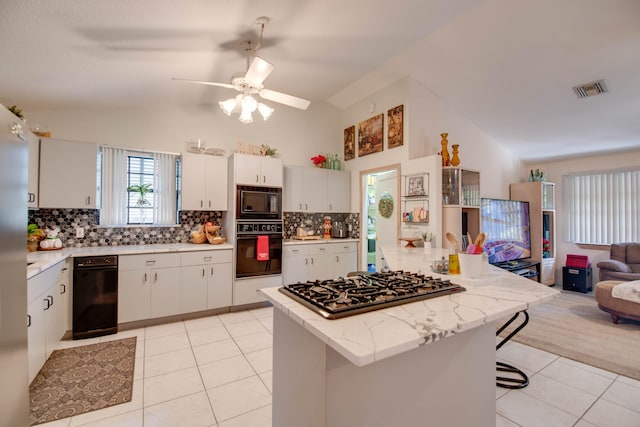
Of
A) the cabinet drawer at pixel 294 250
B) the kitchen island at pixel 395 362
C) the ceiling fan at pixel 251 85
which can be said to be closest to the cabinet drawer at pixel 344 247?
the cabinet drawer at pixel 294 250

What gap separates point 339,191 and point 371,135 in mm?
1107

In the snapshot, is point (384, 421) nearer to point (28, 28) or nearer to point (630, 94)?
point (28, 28)

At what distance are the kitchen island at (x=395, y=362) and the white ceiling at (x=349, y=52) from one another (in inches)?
94.5

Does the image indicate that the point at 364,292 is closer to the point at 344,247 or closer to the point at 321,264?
the point at 321,264

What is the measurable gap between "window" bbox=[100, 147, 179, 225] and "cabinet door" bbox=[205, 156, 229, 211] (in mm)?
461

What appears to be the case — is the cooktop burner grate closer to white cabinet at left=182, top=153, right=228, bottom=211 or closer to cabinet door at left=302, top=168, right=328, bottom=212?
white cabinet at left=182, top=153, right=228, bottom=211

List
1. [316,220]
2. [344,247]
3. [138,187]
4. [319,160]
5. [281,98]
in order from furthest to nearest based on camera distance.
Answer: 1. [316,220]
2. [319,160]
3. [344,247]
4. [138,187]
5. [281,98]

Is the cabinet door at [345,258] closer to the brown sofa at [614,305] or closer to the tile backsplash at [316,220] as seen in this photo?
the tile backsplash at [316,220]

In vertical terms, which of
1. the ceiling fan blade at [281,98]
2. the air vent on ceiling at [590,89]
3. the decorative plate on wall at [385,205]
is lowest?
the decorative plate on wall at [385,205]

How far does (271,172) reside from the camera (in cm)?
430

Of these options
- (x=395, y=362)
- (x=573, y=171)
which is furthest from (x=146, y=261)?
(x=573, y=171)

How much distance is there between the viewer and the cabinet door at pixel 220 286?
3811mm

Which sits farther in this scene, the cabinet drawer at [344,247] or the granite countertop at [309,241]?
the cabinet drawer at [344,247]

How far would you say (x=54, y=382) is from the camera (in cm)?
228
